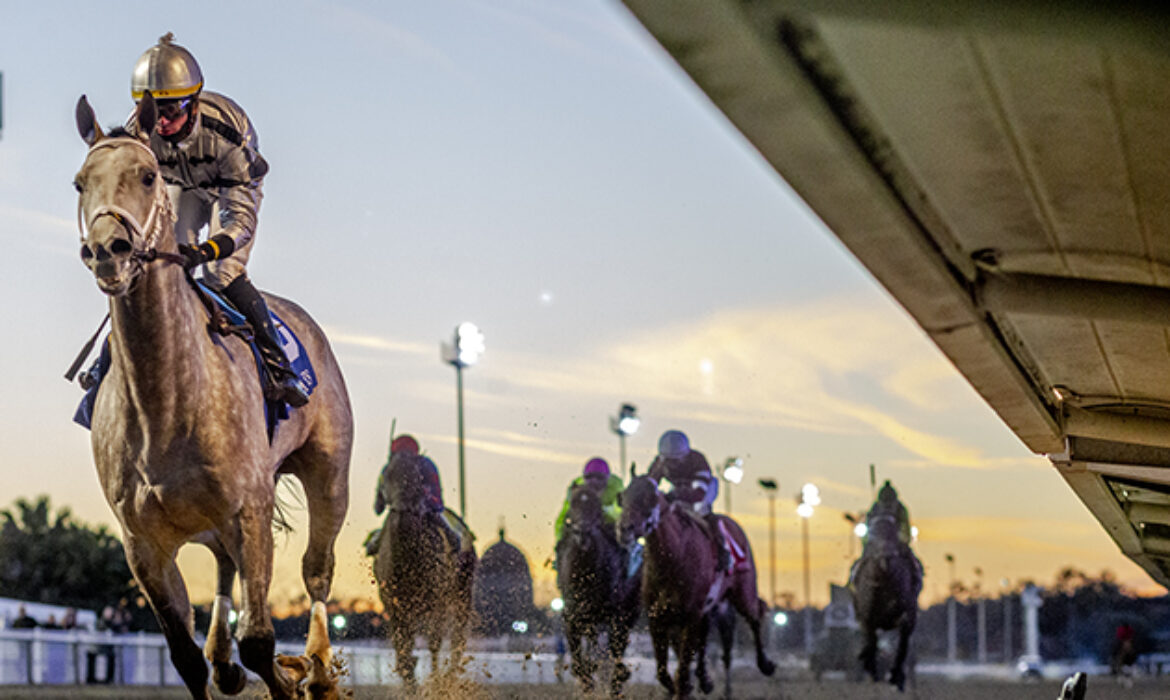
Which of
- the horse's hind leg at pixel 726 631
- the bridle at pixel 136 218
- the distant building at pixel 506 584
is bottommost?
the horse's hind leg at pixel 726 631

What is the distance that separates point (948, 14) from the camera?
249cm

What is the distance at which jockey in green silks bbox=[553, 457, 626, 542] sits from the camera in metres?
14.5

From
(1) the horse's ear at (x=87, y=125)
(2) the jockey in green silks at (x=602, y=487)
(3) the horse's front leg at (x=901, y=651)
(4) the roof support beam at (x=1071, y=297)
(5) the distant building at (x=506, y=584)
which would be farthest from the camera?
(3) the horse's front leg at (x=901, y=651)

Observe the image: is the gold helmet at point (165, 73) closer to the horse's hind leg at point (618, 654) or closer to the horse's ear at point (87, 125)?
the horse's ear at point (87, 125)

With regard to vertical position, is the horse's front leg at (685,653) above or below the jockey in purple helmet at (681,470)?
below

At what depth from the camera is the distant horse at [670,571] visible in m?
13.2

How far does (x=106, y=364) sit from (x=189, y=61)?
61.8 inches

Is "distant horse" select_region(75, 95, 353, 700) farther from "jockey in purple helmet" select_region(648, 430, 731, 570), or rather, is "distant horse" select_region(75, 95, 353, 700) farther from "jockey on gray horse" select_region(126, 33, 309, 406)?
"jockey in purple helmet" select_region(648, 430, 731, 570)

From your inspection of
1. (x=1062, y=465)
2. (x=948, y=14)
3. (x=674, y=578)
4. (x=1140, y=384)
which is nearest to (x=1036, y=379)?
(x=1140, y=384)

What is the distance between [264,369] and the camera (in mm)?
7594

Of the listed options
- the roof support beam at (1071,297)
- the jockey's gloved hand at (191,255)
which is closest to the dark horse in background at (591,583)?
the jockey's gloved hand at (191,255)

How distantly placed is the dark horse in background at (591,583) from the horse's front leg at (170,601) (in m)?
6.60

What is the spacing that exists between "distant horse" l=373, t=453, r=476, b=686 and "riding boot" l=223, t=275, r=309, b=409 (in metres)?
5.05

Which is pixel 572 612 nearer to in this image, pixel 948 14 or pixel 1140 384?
pixel 1140 384
